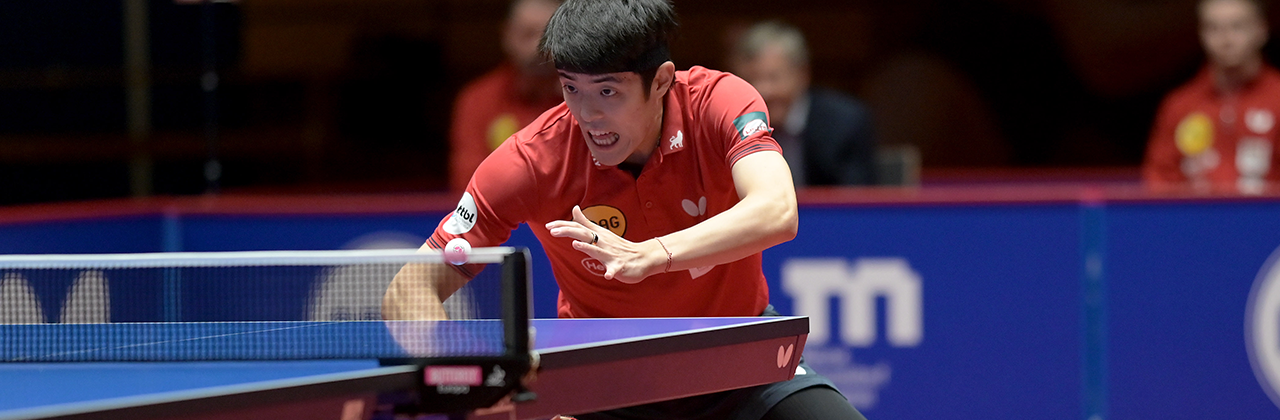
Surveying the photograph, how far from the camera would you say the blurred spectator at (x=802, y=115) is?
649 centimetres

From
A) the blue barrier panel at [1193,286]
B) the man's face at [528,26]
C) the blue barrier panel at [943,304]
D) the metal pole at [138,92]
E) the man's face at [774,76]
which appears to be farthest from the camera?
the metal pole at [138,92]

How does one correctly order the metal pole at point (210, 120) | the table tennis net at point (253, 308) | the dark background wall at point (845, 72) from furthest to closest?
the dark background wall at point (845, 72) → the metal pole at point (210, 120) → the table tennis net at point (253, 308)

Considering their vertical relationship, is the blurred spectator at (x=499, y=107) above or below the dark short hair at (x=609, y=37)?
below

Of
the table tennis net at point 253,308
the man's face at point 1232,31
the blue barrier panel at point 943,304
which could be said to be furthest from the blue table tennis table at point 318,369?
the man's face at point 1232,31

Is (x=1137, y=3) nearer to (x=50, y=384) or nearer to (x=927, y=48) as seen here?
(x=927, y=48)

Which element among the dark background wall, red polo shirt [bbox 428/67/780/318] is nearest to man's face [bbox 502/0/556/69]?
the dark background wall

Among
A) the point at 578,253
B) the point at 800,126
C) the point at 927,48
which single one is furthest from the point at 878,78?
the point at 578,253

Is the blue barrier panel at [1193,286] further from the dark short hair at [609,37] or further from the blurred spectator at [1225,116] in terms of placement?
the dark short hair at [609,37]

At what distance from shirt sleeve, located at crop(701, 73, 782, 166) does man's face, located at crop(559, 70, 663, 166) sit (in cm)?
15

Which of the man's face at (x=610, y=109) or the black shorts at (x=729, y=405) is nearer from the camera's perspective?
the man's face at (x=610, y=109)

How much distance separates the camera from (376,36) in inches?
403

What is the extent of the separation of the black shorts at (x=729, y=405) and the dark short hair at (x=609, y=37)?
693mm

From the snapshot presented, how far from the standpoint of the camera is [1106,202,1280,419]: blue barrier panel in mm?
5258

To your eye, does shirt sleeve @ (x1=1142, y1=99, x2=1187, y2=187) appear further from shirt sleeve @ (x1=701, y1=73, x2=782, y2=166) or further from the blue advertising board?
shirt sleeve @ (x1=701, y1=73, x2=782, y2=166)
